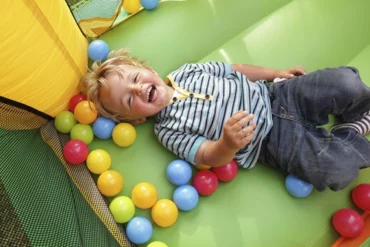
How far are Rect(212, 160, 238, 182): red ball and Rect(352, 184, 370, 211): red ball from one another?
311mm

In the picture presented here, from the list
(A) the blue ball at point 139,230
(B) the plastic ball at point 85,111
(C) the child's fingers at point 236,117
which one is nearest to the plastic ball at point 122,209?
(A) the blue ball at point 139,230

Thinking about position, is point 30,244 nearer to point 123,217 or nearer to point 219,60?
point 123,217

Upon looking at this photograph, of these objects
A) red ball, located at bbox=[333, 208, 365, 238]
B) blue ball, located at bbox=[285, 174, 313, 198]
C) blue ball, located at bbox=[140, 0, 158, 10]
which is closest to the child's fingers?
blue ball, located at bbox=[285, 174, 313, 198]

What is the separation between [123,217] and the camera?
92 centimetres

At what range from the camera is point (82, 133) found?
990 mm

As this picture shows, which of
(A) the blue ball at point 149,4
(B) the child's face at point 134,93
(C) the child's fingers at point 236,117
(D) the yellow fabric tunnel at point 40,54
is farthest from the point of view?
(A) the blue ball at point 149,4

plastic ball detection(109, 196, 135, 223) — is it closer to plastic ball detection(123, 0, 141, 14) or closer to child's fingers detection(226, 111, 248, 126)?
child's fingers detection(226, 111, 248, 126)

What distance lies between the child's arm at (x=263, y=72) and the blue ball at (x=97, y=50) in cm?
38

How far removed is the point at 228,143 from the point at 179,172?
170mm

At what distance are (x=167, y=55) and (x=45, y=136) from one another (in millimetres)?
425

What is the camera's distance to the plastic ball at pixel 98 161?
0.96 metres

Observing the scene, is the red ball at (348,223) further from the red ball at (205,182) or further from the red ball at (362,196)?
the red ball at (205,182)

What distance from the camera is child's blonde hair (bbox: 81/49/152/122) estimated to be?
94cm

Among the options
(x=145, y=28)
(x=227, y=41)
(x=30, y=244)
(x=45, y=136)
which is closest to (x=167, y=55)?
(x=145, y=28)
